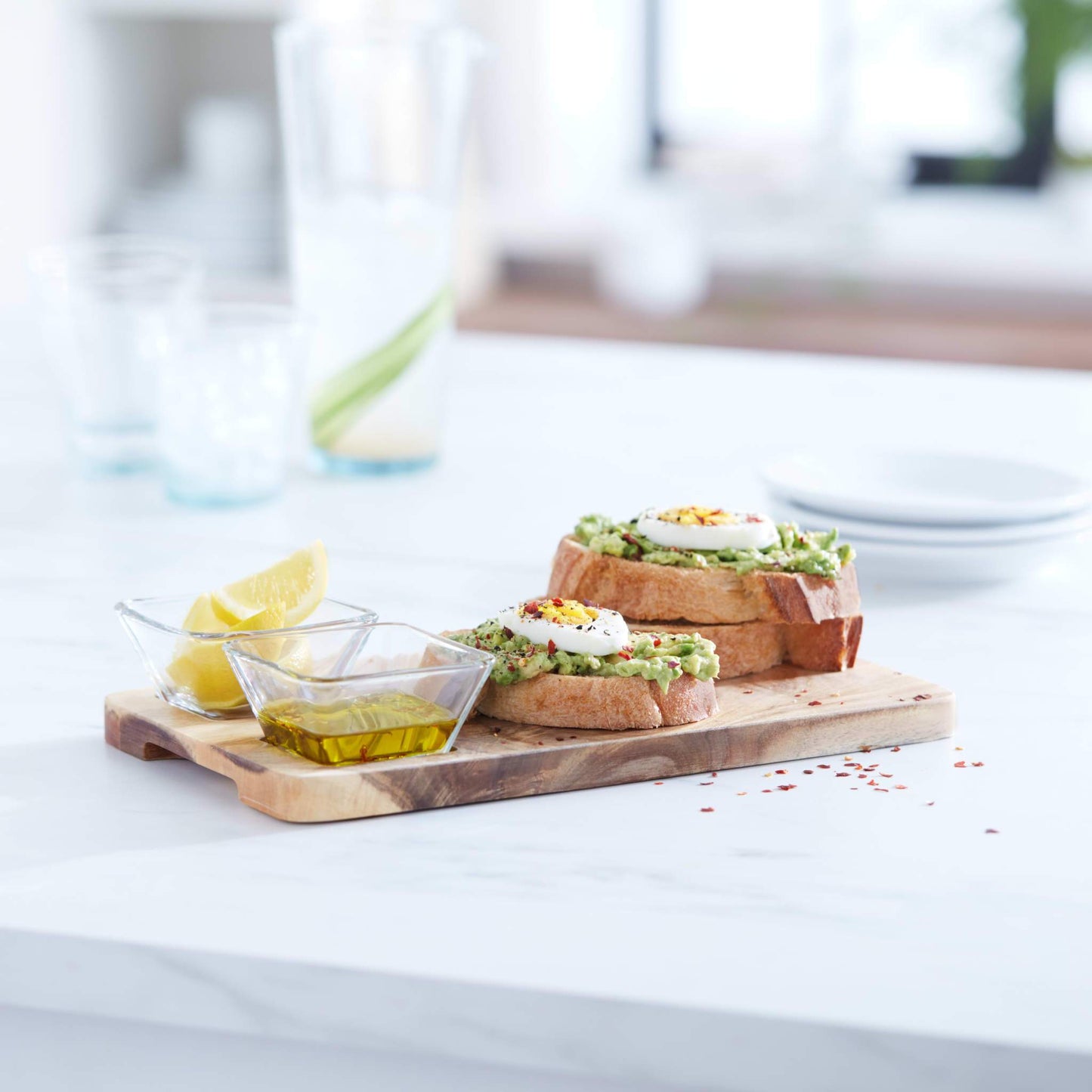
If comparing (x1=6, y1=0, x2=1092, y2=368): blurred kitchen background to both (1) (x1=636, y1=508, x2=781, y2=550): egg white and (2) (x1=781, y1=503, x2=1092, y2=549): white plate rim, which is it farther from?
(1) (x1=636, y1=508, x2=781, y2=550): egg white

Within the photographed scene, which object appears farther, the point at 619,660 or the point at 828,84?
the point at 828,84

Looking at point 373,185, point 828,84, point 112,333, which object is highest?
point 828,84

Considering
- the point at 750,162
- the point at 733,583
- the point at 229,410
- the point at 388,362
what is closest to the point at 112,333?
the point at 229,410

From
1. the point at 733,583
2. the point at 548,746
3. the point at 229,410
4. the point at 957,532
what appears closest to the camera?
the point at 548,746

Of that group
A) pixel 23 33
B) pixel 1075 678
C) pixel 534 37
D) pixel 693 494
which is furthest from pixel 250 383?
pixel 534 37

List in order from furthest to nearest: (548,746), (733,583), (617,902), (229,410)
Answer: (229,410) < (733,583) < (548,746) < (617,902)

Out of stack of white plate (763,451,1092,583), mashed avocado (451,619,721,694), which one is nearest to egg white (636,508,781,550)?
mashed avocado (451,619,721,694)

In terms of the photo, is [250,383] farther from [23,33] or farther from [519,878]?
[23,33]

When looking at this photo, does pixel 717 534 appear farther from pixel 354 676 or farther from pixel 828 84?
pixel 828 84
